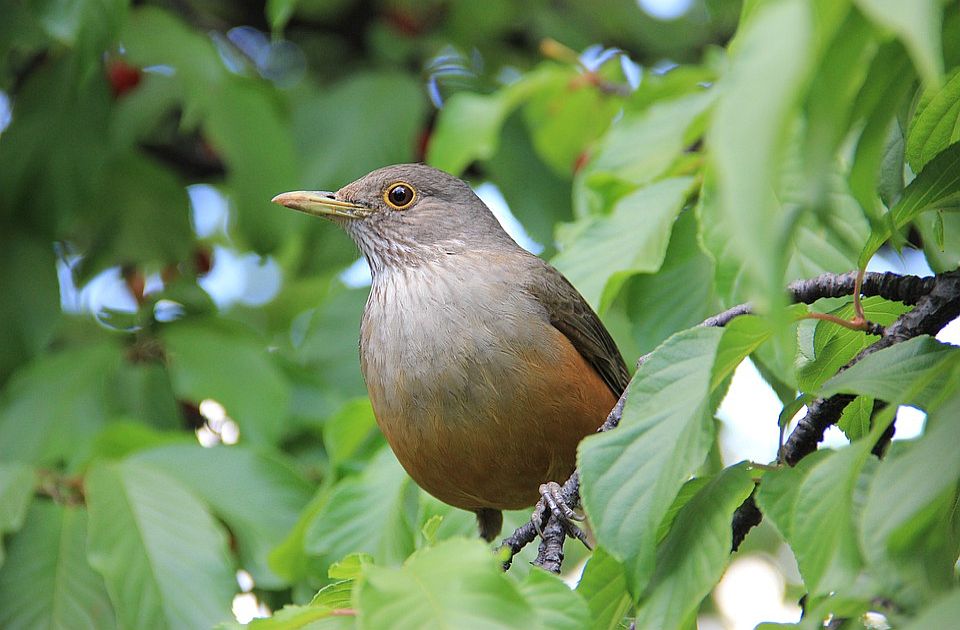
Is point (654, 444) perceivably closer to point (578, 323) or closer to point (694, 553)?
point (694, 553)

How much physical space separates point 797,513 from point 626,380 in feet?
8.30

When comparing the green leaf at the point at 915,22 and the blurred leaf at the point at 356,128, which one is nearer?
the green leaf at the point at 915,22

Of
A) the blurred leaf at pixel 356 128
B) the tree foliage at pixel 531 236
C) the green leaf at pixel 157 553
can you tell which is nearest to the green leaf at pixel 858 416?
the tree foliage at pixel 531 236

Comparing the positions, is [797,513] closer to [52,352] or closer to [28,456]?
[28,456]

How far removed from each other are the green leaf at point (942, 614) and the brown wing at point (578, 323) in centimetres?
261

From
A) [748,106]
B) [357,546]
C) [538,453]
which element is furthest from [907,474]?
[357,546]

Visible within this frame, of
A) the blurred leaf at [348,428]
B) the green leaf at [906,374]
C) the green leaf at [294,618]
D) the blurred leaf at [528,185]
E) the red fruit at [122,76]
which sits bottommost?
the red fruit at [122,76]

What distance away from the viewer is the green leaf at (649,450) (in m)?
2.18

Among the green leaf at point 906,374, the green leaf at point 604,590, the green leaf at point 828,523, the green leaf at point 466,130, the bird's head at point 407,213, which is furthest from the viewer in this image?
the green leaf at point 466,130

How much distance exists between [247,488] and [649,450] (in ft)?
8.46

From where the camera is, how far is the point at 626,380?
4.52 m

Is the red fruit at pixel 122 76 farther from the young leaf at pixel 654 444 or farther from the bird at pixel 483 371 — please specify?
the young leaf at pixel 654 444

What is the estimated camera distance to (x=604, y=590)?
2.48 meters

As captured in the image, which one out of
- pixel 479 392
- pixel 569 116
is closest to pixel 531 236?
pixel 569 116
